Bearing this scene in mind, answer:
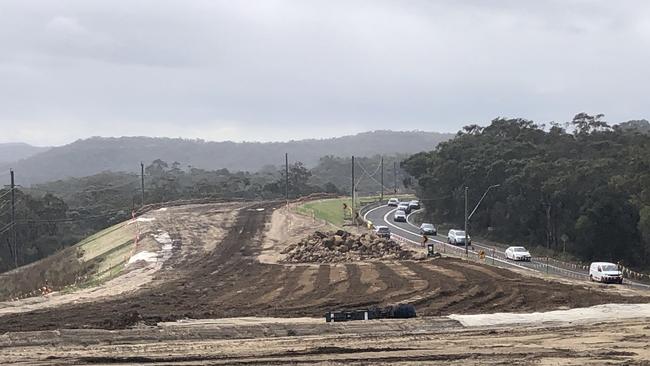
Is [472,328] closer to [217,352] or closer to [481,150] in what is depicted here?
[217,352]

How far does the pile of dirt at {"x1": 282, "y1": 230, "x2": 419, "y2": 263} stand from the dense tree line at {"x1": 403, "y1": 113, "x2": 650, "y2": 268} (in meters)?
21.6

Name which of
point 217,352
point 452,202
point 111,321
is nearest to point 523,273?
point 111,321

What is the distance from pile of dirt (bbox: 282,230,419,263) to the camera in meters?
60.2

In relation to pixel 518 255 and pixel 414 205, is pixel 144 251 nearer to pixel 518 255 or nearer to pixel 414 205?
pixel 518 255

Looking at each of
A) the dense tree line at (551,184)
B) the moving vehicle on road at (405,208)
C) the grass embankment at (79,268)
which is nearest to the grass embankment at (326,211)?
the moving vehicle on road at (405,208)

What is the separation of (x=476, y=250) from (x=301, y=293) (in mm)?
39014

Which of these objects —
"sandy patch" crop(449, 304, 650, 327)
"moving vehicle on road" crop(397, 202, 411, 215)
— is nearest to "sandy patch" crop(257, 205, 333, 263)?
"moving vehicle on road" crop(397, 202, 411, 215)

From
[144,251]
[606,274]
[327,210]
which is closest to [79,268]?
[144,251]

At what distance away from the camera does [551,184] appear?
8369 centimetres

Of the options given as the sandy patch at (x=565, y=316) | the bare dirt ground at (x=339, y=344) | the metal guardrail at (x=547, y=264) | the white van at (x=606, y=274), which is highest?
the bare dirt ground at (x=339, y=344)

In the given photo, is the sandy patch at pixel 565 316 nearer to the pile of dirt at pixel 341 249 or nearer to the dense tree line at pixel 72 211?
the pile of dirt at pixel 341 249

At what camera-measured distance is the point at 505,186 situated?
9444cm

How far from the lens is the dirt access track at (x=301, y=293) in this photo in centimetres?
3359

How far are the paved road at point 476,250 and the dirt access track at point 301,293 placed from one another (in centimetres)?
780
